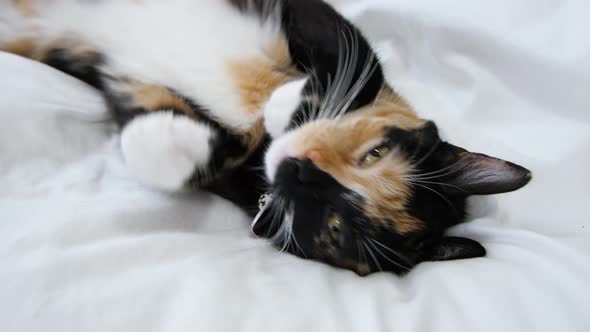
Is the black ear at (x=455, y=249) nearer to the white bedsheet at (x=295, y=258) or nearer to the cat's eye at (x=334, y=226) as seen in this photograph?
the white bedsheet at (x=295, y=258)

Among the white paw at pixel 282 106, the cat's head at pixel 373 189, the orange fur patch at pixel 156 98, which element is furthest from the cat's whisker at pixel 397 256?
the orange fur patch at pixel 156 98

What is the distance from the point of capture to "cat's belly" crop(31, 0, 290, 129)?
986mm

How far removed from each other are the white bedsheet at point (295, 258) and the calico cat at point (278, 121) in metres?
0.06

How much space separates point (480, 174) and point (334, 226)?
0.31 m

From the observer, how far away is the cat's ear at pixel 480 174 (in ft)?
2.59

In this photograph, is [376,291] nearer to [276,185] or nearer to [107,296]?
[276,185]

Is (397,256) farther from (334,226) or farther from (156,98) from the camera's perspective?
(156,98)

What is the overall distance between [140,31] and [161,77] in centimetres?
14

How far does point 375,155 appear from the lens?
857mm

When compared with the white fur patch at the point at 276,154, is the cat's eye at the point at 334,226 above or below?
below

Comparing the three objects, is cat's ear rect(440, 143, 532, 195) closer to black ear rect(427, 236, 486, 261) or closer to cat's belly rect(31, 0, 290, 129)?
black ear rect(427, 236, 486, 261)

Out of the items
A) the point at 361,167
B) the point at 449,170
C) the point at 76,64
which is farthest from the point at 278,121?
the point at 76,64

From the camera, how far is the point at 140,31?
1.04m

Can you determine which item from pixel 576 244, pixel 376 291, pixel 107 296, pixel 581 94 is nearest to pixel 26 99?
pixel 107 296
